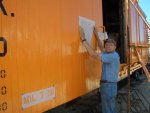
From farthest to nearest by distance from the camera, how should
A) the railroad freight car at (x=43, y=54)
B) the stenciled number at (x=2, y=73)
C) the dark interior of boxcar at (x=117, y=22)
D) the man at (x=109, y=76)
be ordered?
the dark interior of boxcar at (x=117, y=22) < the man at (x=109, y=76) < the railroad freight car at (x=43, y=54) < the stenciled number at (x=2, y=73)

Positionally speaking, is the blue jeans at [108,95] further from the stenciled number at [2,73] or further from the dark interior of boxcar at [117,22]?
the stenciled number at [2,73]

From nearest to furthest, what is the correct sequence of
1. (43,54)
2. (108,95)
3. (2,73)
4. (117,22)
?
(2,73)
(43,54)
(108,95)
(117,22)

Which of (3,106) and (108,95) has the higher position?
(3,106)

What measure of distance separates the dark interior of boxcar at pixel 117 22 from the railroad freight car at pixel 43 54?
2.46 meters

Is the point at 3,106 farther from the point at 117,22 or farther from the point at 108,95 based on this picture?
the point at 117,22

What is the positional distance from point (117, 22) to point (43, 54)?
474 cm

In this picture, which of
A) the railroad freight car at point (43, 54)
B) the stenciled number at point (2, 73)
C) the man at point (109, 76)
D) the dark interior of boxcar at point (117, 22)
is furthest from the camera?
the dark interior of boxcar at point (117, 22)

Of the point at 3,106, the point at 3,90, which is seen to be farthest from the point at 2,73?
the point at 3,106

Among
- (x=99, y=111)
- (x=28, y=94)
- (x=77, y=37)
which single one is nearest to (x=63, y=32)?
(x=77, y=37)

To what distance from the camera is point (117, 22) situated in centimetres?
778

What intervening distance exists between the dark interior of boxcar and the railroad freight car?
2.46m

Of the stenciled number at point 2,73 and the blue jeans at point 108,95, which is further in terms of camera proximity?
the blue jeans at point 108,95

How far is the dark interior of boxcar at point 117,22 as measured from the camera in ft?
23.9

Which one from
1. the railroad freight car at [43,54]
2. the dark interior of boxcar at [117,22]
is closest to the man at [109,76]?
the railroad freight car at [43,54]
